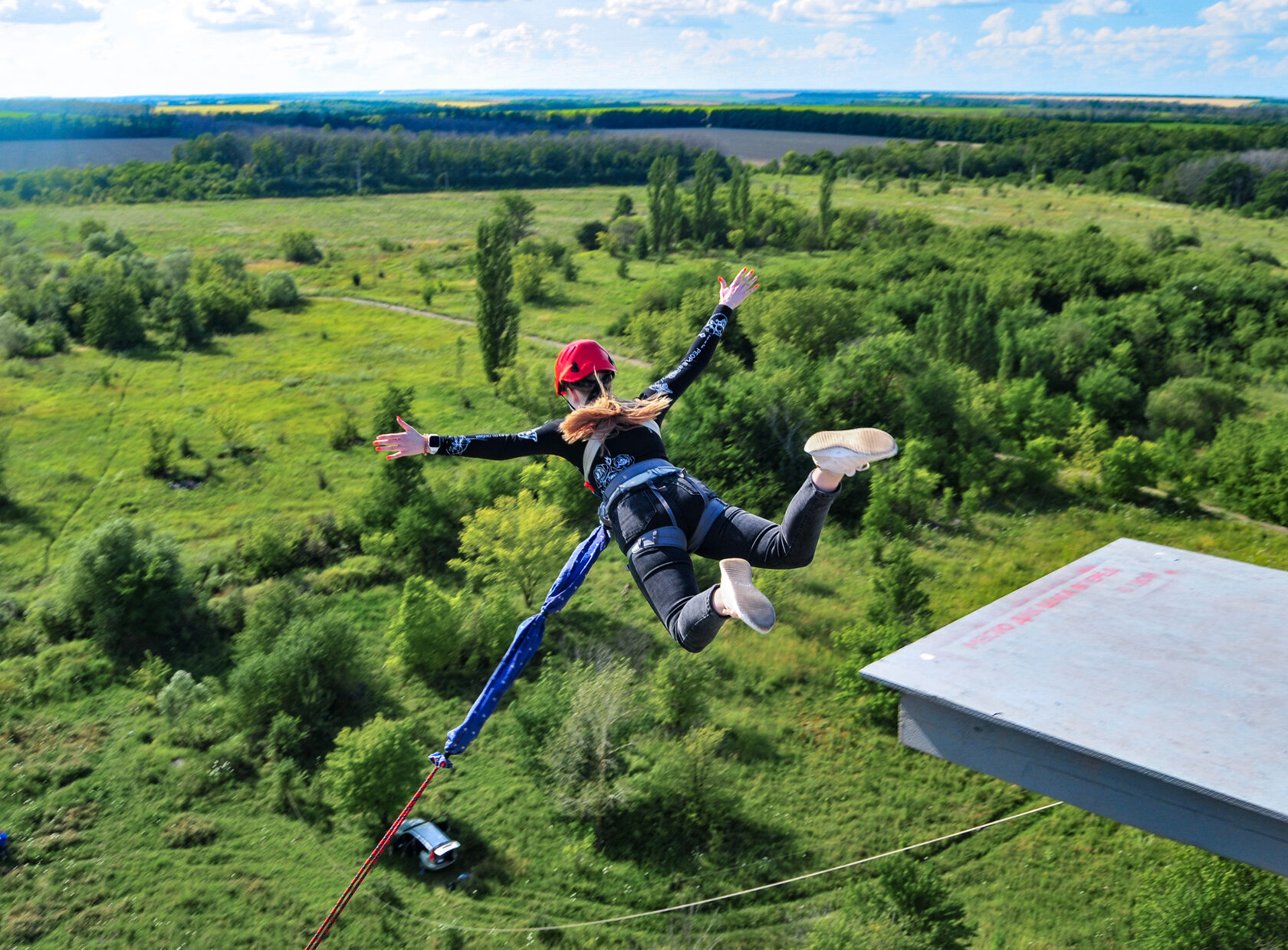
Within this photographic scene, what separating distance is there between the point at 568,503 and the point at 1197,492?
25011 mm

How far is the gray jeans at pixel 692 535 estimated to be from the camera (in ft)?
20.2

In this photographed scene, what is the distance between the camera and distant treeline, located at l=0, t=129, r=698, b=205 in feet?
415

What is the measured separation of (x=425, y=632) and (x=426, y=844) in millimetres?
7863

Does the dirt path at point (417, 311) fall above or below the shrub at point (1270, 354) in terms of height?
below

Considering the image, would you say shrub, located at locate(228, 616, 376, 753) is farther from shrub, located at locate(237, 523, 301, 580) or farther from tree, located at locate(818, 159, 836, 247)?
tree, located at locate(818, 159, 836, 247)

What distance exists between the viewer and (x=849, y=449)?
5.70 meters

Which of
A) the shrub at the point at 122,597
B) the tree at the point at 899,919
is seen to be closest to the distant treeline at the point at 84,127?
the shrub at the point at 122,597

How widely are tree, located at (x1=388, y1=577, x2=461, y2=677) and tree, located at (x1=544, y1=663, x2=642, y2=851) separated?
6314 mm

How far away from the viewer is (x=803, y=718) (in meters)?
25.4

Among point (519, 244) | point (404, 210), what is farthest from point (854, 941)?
point (404, 210)

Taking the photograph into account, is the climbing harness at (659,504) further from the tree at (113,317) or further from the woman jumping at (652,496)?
the tree at (113,317)

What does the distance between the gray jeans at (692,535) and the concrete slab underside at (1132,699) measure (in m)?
7.02

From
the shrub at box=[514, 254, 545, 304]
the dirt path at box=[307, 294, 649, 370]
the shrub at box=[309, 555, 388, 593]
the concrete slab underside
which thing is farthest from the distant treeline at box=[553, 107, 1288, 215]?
the concrete slab underside

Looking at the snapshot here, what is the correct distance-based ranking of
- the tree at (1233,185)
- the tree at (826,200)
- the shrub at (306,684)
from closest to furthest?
the shrub at (306,684) < the tree at (826,200) < the tree at (1233,185)
